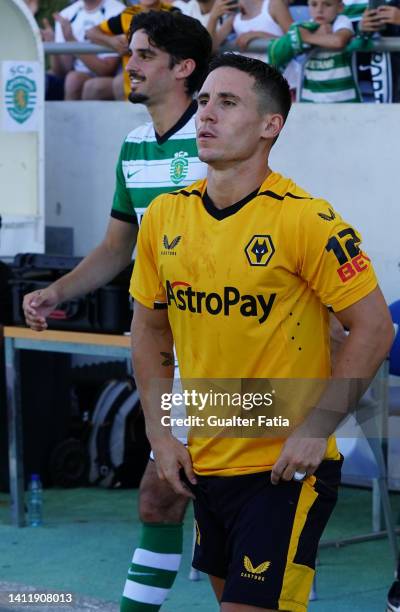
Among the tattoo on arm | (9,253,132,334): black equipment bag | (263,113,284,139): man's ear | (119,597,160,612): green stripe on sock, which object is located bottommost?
(9,253,132,334): black equipment bag

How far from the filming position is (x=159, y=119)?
182 inches

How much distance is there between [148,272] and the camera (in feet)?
11.3

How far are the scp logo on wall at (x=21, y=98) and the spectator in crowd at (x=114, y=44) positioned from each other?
26.1 inches

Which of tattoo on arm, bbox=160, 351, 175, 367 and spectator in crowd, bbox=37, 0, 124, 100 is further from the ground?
tattoo on arm, bbox=160, 351, 175, 367

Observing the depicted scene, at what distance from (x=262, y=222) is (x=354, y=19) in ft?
14.6

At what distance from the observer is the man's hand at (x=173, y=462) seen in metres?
3.33

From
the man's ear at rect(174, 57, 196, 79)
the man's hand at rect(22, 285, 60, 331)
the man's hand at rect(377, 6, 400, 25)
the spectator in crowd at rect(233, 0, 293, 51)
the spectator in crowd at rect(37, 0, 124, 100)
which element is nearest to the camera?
the man's hand at rect(22, 285, 60, 331)

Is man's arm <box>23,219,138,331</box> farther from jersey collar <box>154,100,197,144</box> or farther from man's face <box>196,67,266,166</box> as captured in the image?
man's face <box>196,67,266,166</box>

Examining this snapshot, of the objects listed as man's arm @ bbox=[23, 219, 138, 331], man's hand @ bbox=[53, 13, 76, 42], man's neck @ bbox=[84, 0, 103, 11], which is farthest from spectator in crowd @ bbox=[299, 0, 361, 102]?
man's arm @ bbox=[23, 219, 138, 331]

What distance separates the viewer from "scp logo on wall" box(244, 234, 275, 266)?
3.13 metres

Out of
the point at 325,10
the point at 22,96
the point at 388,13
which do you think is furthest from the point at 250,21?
the point at 22,96

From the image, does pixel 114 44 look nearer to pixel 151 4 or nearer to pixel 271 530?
pixel 151 4

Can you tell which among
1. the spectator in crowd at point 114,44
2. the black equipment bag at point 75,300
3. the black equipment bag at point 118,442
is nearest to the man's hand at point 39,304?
the black equipment bag at point 75,300

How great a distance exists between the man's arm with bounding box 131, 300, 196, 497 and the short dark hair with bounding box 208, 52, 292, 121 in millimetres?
642
